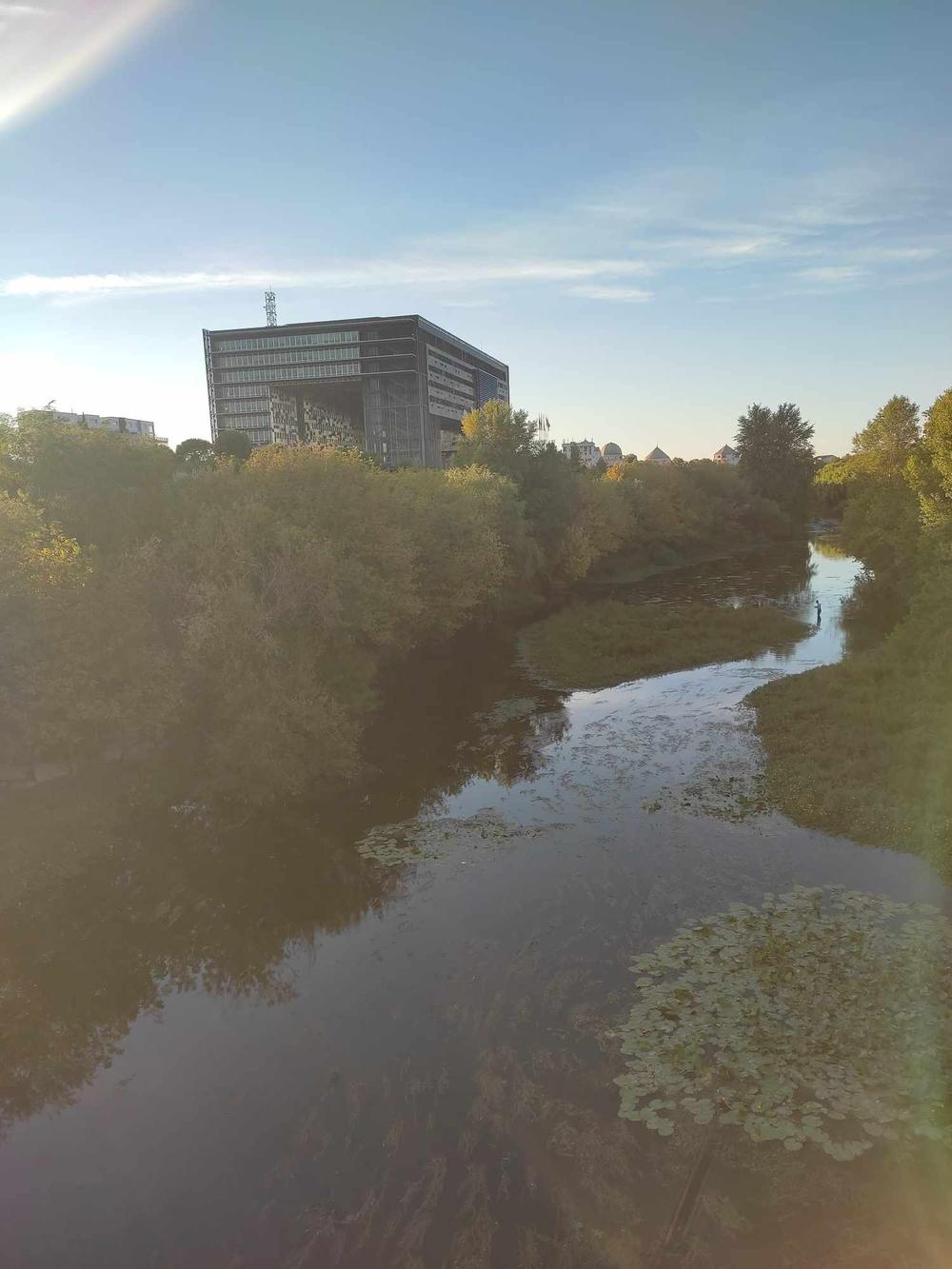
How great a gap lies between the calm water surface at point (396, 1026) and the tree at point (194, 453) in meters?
30.0

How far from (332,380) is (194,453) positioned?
124100 millimetres

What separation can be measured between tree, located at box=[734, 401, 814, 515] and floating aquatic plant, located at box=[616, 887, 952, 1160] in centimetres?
12373

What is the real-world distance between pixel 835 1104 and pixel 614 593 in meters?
64.9

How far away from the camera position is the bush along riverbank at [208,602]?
27578mm

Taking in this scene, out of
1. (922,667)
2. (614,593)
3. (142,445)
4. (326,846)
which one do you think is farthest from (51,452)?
(614,593)

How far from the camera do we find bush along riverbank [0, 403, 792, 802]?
27578 mm

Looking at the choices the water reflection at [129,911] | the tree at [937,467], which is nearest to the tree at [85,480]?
the water reflection at [129,911]

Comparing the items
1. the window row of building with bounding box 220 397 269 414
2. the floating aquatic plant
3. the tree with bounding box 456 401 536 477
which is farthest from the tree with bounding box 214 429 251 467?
the floating aquatic plant

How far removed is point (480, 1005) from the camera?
56.4 feet

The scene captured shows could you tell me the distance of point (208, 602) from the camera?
31.0 metres

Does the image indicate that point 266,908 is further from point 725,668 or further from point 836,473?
point 836,473

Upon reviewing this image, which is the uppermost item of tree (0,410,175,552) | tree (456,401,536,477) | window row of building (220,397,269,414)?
window row of building (220,397,269,414)

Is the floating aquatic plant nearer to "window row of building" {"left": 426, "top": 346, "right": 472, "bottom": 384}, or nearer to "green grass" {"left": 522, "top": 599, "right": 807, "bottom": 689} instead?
"green grass" {"left": 522, "top": 599, "right": 807, "bottom": 689}

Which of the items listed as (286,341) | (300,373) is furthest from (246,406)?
(286,341)
